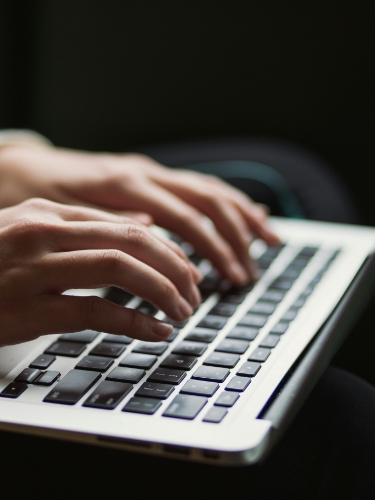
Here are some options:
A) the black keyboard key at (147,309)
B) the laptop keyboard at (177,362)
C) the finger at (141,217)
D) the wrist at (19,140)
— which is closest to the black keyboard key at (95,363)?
the laptop keyboard at (177,362)

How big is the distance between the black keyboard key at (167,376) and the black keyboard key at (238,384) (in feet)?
0.12

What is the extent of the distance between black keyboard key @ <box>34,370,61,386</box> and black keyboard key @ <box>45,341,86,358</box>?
0.11ft

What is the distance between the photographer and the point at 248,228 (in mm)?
743

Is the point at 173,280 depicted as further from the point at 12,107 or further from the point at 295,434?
the point at 12,107

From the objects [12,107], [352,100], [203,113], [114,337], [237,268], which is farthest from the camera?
[12,107]

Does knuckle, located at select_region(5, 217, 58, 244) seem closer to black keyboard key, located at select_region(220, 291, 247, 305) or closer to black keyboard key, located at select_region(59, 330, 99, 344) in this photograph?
black keyboard key, located at select_region(59, 330, 99, 344)

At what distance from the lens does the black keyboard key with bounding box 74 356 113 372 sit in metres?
0.44

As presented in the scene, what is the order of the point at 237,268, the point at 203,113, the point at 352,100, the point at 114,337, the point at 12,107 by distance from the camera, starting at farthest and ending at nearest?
the point at 12,107 < the point at 203,113 < the point at 352,100 < the point at 237,268 < the point at 114,337

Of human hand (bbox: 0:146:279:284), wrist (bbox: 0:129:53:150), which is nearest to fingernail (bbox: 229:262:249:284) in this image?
human hand (bbox: 0:146:279:284)

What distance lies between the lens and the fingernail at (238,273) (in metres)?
0.63

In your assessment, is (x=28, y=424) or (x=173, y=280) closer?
(x=28, y=424)

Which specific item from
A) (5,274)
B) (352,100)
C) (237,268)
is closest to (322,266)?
(237,268)

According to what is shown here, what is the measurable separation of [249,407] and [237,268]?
276mm

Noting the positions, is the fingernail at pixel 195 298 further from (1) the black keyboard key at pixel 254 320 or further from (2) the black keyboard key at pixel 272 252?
(2) the black keyboard key at pixel 272 252
